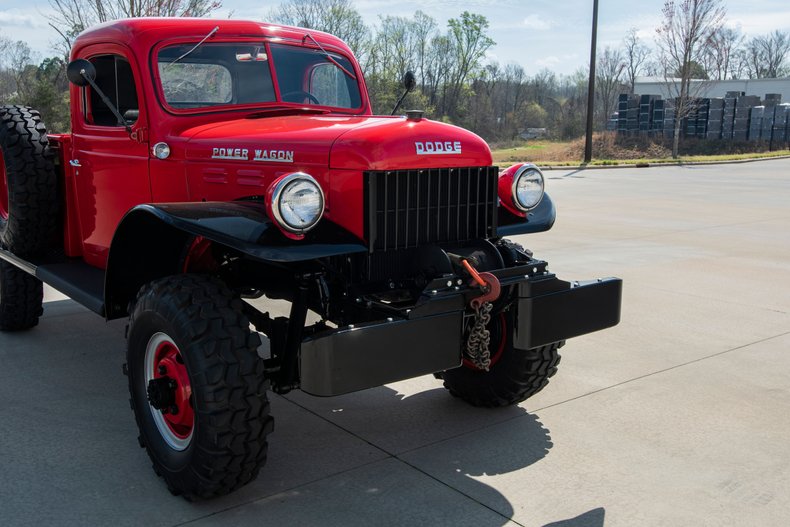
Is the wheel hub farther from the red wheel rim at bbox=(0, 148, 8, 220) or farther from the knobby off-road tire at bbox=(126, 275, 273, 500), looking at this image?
the red wheel rim at bbox=(0, 148, 8, 220)

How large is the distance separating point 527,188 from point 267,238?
4.81ft

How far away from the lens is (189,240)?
334cm

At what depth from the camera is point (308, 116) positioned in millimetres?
4039

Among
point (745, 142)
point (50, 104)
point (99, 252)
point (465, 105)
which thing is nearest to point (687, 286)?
point (99, 252)

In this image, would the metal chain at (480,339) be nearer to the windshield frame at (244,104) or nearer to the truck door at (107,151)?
the windshield frame at (244,104)

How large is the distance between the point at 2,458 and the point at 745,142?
1277 inches

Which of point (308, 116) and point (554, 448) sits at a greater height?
point (308, 116)

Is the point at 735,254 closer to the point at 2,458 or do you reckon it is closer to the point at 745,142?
the point at 2,458

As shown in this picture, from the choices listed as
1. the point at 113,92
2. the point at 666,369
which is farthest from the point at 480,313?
the point at 113,92

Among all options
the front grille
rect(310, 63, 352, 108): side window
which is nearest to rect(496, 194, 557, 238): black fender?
the front grille

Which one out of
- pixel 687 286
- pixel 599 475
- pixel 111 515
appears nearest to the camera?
pixel 111 515

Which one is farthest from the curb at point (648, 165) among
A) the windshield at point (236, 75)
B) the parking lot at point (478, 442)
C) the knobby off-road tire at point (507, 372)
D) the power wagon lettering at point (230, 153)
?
the power wagon lettering at point (230, 153)

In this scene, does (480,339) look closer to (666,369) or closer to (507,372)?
(507,372)

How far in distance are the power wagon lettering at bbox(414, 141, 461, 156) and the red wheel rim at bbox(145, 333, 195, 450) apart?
1260 millimetres
